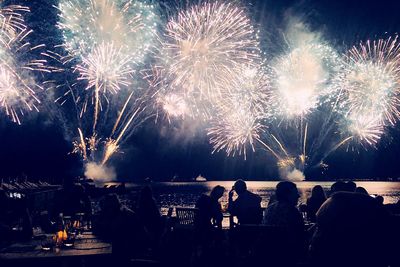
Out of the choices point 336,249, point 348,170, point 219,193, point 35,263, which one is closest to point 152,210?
point 219,193

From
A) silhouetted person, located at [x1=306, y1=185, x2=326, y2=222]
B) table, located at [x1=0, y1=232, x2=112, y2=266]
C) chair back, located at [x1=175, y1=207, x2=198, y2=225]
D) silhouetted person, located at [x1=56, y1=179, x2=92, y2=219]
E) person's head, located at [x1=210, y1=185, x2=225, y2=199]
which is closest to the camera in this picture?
table, located at [x1=0, y1=232, x2=112, y2=266]

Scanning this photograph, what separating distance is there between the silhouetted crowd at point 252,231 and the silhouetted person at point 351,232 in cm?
1

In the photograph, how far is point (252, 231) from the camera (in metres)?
8.57

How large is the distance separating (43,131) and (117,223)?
9879 cm

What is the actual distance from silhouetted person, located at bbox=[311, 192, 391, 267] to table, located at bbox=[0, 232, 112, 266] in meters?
4.63

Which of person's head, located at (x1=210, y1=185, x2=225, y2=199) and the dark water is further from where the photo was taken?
the dark water

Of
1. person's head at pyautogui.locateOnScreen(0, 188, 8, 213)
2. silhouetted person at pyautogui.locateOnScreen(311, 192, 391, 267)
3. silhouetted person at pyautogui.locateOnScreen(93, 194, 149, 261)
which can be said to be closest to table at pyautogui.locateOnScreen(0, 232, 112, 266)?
silhouetted person at pyautogui.locateOnScreen(93, 194, 149, 261)

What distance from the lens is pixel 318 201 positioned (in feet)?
40.3

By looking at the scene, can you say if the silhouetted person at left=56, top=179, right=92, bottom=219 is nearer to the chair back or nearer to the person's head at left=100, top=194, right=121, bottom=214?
the chair back

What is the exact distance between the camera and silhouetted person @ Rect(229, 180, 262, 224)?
11.4m

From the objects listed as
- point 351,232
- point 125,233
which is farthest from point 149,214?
point 351,232

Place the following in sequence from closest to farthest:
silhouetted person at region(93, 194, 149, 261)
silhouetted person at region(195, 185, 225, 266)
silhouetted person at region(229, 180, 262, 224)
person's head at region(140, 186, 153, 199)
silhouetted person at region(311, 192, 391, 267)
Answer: silhouetted person at region(311, 192, 391, 267) < silhouetted person at region(93, 194, 149, 261) < silhouetted person at region(195, 185, 225, 266) < person's head at region(140, 186, 153, 199) < silhouetted person at region(229, 180, 262, 224)

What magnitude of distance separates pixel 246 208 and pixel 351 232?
646 cm

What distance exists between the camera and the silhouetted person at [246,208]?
1138cm
